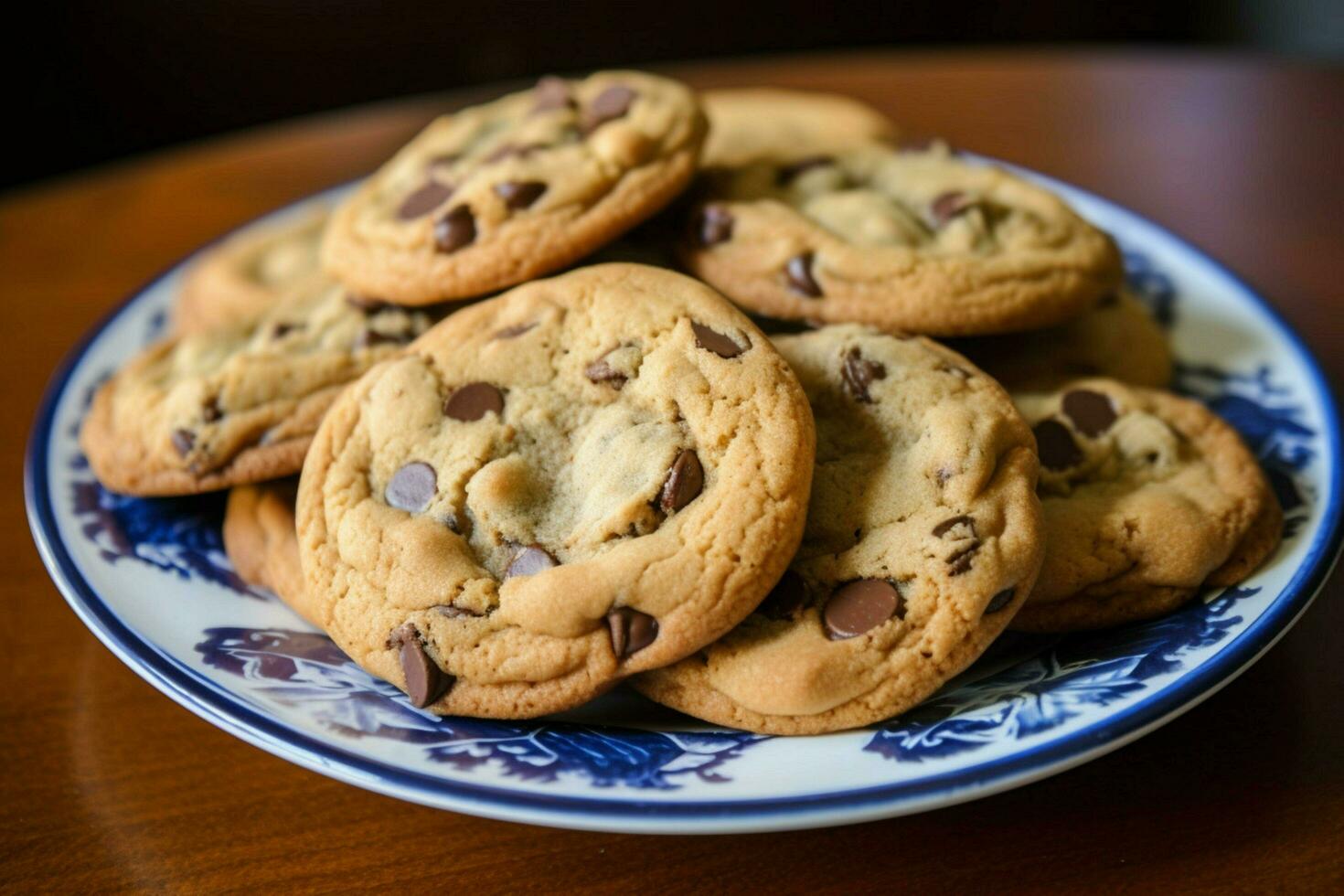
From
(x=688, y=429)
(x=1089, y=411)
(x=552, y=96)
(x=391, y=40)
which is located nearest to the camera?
(x=688, y=429)

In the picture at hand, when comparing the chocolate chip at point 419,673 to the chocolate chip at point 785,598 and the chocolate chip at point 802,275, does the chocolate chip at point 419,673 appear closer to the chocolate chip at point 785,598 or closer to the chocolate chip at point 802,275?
the chocolate chip at point 785,598

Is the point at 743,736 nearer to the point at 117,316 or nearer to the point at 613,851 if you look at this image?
the point at 613,851

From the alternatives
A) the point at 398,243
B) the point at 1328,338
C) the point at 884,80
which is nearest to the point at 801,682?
the point at 398,243

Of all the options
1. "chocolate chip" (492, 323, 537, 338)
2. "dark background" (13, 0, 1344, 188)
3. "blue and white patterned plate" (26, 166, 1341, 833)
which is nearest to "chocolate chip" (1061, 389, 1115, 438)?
"blue and white patterned plate" (26, 166, 1341, 833)

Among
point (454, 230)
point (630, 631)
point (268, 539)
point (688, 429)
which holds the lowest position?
point (268, 539)

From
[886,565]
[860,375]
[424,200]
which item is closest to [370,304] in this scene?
[424,200]

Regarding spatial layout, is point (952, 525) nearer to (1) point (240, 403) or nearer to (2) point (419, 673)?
(2) point (419, 673)

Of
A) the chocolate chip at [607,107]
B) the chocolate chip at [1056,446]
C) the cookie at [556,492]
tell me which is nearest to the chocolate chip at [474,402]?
the cookie at [556,492]
